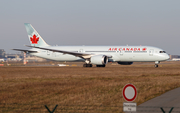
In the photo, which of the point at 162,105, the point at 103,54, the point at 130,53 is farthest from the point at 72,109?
the point at 103,54

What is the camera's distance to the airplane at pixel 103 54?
50688mm

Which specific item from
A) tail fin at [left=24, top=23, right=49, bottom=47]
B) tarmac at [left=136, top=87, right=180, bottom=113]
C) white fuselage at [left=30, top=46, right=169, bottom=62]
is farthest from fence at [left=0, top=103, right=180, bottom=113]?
tail fin at [left=24, top=23, right=49, bottom=47]

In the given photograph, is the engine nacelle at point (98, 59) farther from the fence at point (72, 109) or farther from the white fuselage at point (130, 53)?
the fence at point (72, 109)

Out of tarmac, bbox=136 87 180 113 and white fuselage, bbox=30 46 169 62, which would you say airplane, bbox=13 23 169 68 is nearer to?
white fuselage, bbox=30 46 169 62

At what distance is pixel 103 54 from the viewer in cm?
5278

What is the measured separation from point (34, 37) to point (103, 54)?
1643cm

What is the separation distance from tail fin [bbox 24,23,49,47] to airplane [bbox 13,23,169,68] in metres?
1.75

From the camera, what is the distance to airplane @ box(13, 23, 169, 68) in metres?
50.7

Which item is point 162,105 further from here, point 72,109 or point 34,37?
point 34,37

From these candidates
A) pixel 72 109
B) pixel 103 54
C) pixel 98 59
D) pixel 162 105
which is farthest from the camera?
pixel 103 54

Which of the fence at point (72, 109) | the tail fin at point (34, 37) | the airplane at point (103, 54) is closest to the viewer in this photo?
the fence at point (72, 109)

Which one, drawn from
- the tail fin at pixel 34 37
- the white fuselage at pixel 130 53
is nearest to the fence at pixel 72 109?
the white fuselage at pixel 130 53

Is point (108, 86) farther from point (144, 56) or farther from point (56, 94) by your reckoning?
point (144, 56)

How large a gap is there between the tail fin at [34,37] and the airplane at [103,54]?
1747mm
